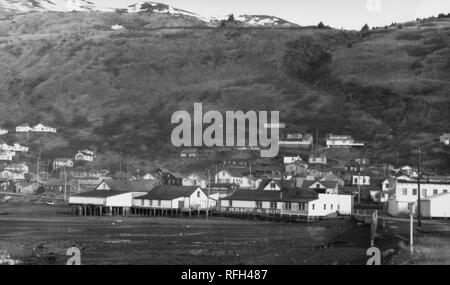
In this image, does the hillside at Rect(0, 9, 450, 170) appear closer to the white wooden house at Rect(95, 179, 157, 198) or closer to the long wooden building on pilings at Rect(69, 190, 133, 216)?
the white wooden house at Rect(95, 179, 157, 198)

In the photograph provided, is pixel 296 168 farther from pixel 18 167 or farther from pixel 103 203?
pixel 18 167

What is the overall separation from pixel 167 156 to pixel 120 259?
298 ft

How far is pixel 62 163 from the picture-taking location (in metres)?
113

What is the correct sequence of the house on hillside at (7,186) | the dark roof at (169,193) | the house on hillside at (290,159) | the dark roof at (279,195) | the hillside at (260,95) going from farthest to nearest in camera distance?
the hillside at (260,95) → the house on hillside at (290,159) → the house on hillside at (7,186) → the dark roof at (169,193) → the dark roof at (279,195)

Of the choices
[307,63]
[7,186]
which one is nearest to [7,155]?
[7,186]

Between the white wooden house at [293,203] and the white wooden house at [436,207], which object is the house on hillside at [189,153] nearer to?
the white wooden house at [293,203]

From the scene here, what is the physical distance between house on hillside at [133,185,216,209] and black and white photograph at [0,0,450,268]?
114 mm

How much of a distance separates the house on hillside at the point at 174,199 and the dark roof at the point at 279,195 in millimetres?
2798

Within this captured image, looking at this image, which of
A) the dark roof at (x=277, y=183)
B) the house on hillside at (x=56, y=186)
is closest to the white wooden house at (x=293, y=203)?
the dark roof at (x=277, y=183)

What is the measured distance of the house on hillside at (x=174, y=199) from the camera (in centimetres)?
6525

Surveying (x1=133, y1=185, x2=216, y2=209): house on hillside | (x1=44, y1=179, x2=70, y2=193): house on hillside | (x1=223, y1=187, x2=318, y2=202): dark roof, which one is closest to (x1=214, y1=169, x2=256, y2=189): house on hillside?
(x1=133, y1=185, x2=216, y2=209): house on hillside

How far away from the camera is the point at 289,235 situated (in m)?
41.5

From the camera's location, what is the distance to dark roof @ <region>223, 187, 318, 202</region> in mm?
60241

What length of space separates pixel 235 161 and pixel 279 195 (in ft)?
141
